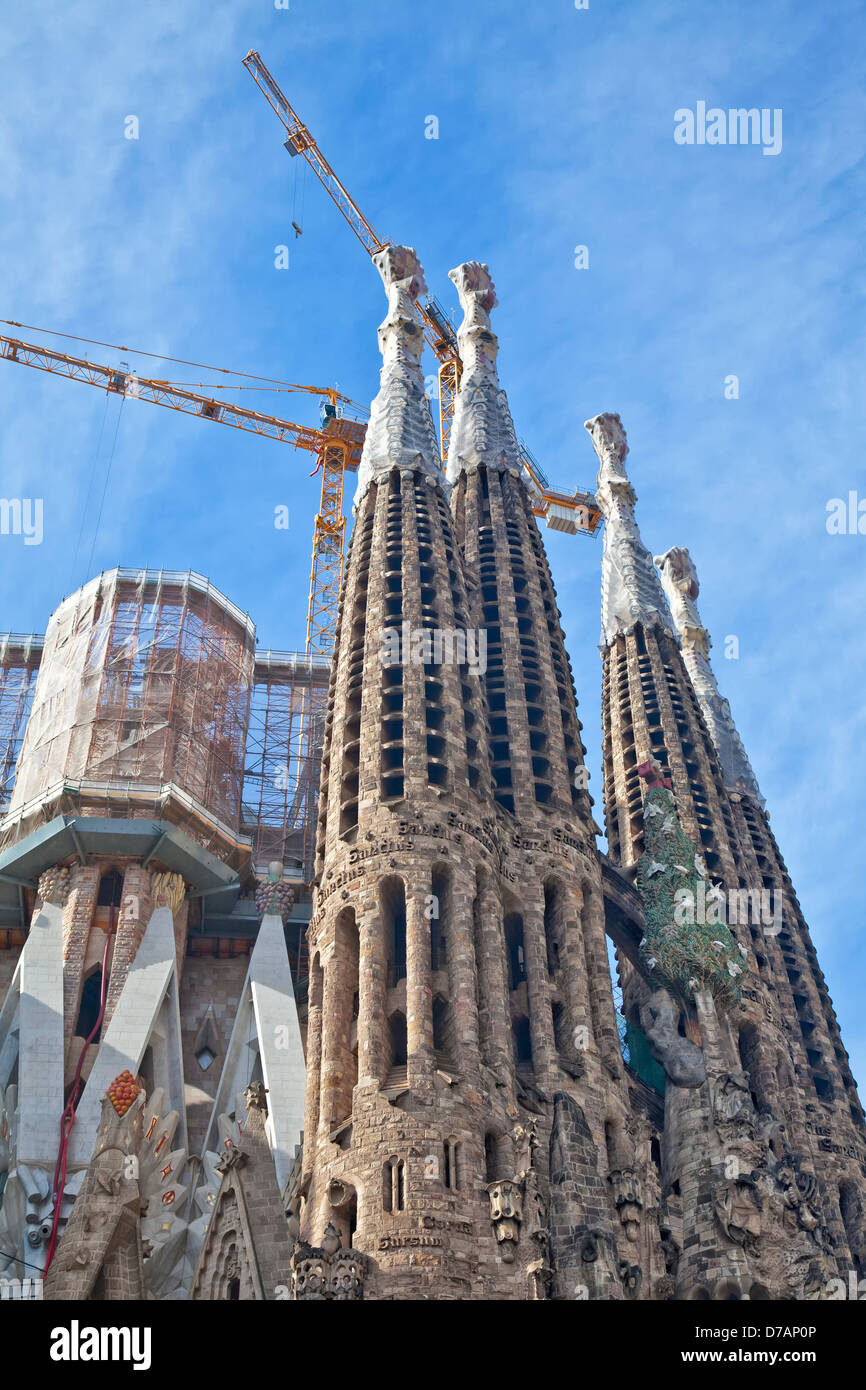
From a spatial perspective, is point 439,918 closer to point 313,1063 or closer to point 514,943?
point 313,1063

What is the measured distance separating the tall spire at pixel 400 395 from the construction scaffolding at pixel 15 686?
17.9 metres

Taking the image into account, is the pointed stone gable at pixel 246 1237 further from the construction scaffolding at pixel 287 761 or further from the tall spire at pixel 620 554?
the tall spire at pixel 620 554

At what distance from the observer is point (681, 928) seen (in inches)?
1944

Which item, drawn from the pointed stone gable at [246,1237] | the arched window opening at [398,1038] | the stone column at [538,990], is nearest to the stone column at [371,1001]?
the arched window opening at [398,1038]

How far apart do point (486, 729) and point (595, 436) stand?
34.1 m

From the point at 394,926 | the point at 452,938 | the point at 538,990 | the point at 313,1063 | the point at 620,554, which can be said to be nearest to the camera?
the point at 313,1063

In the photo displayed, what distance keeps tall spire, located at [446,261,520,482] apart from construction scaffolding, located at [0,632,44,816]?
19.5 metres

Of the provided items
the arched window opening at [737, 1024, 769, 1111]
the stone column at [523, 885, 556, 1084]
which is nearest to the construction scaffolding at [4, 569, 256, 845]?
the stone column at [523, 885, 556, 1084]

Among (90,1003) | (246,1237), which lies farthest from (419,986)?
(90,1003)

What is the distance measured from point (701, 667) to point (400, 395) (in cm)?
2230
